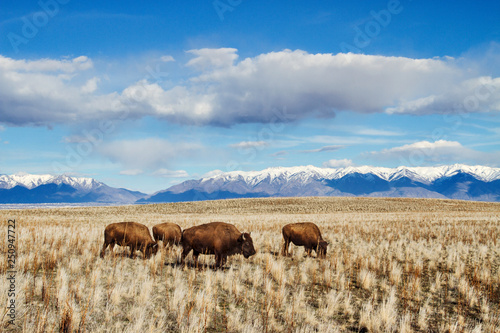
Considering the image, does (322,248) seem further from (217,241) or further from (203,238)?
(203,238)

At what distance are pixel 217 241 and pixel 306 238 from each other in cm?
478

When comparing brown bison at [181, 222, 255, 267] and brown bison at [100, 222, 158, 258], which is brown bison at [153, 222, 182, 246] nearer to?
brown bison at [100, 222, 158, 258]

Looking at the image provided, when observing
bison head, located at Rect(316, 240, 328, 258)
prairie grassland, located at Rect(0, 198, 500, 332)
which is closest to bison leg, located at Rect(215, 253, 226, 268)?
prairie grassland, located at Rect(0, 198, 500, 332)

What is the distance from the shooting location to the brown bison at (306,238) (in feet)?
42.8

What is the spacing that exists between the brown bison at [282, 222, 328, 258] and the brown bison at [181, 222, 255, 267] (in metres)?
3.41

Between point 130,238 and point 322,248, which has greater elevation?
point 130,238

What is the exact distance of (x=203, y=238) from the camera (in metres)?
10.0

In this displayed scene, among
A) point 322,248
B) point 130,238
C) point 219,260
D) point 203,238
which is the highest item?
point 203,238

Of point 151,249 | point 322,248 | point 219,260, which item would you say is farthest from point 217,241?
point 322,248

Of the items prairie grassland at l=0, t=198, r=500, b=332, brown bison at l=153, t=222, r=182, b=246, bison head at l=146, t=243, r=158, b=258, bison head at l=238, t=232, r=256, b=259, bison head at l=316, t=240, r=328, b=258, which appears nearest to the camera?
prairie grassland at l=0, t=198, r=500, b=332

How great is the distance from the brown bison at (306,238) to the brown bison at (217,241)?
341cm

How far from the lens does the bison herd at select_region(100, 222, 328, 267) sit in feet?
33.0

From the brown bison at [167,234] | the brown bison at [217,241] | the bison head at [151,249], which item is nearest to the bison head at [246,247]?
the brown bison at [217,241]

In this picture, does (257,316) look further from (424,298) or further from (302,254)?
(302,254)
